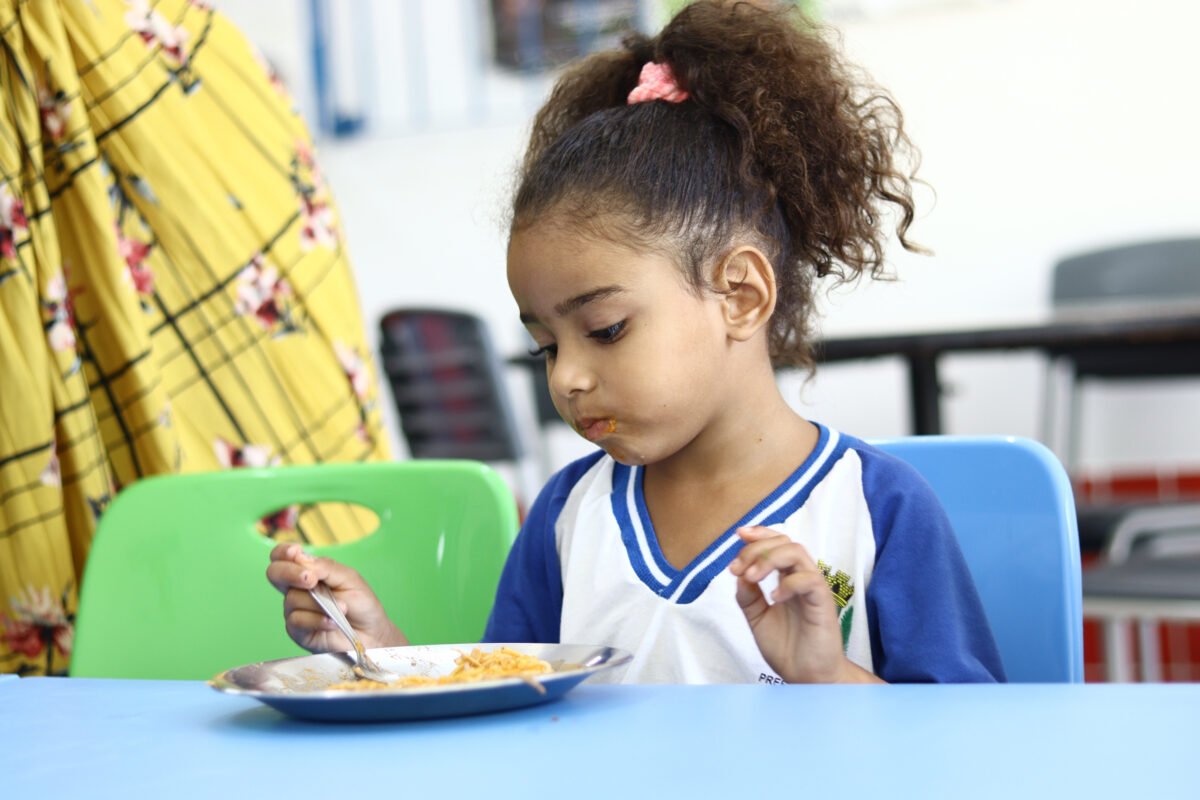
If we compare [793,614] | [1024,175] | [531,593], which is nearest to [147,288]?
[531,593]

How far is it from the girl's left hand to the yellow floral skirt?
2.56ft

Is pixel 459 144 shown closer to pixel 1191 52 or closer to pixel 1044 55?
pixel 1044 55

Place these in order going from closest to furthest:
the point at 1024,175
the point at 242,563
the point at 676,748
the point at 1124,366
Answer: the point at 676,748
the point at 242,563
the point at 1124,366
the point at 1024,175

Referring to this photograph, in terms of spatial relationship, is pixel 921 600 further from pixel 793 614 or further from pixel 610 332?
pixel 610 332

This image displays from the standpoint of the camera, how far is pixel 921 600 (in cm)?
91

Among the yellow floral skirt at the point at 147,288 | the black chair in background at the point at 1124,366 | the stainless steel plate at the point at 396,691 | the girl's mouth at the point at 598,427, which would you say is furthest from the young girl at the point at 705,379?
the black chair in background at the point at 1124,366

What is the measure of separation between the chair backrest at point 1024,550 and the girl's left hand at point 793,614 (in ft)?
0.71

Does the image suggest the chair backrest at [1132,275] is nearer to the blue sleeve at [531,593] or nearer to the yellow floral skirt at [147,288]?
the yellow floral skirt at [147,288]

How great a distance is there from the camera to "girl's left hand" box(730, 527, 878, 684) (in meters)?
0.71

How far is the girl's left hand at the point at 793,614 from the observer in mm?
708

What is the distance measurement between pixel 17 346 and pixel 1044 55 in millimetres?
2746

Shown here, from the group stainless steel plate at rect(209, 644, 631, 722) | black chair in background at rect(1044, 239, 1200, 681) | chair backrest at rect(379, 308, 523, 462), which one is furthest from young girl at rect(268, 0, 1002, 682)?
chair backrest at rect(379, 308, 523, 462)

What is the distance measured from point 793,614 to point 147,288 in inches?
36.5

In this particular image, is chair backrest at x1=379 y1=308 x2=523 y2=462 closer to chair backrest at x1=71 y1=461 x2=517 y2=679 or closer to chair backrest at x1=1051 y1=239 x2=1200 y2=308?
chair backrest at x1=1051 y1=239 x2=1200 y2=308
